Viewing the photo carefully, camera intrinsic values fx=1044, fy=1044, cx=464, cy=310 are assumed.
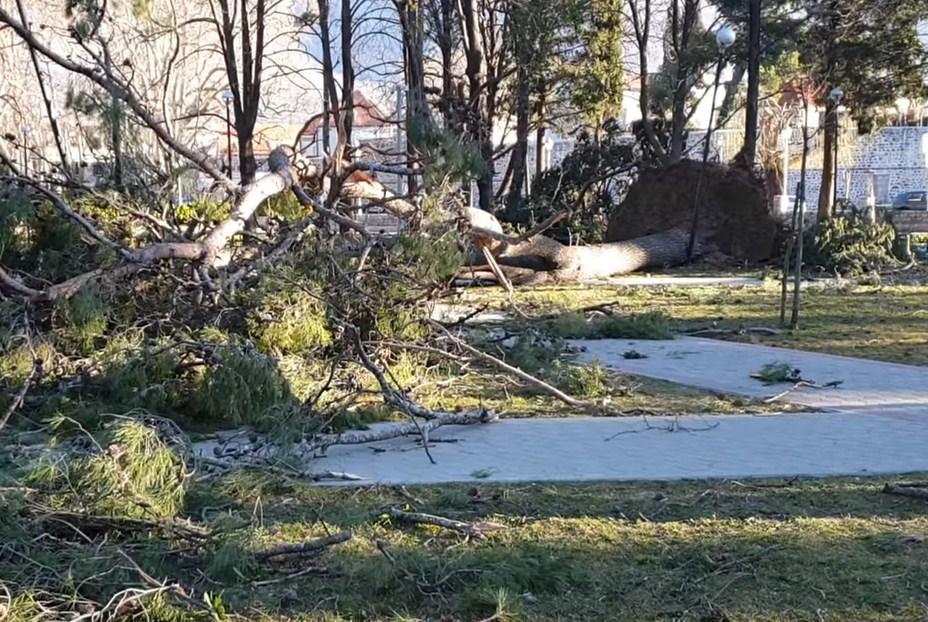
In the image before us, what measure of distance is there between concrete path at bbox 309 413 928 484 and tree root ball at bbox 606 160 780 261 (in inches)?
516

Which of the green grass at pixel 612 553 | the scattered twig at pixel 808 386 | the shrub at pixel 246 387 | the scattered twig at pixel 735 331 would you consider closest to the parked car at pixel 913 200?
the scattered twig at pixel 735 331

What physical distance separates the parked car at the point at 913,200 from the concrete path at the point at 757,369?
101 feet

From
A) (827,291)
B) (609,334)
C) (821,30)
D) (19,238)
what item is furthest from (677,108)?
(19,238)

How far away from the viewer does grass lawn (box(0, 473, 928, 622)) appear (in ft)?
12.2

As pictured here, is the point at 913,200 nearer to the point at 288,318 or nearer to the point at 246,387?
the point at 288,318

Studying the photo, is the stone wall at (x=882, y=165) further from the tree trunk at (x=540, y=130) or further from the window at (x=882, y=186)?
the tree trunk at (x=540, y=130)

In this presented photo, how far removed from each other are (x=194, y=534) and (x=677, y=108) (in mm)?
24632

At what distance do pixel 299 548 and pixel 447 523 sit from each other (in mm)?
695

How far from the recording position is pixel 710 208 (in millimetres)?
20062

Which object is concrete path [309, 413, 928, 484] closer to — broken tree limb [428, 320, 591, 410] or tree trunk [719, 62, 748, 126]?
broken tree limb [428, 320, 591, 410]

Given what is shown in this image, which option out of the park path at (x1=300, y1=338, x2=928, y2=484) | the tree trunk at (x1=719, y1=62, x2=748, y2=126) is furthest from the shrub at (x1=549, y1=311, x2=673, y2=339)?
the tree trunk at (x1=719, y1=62, x2=748, y2=126)

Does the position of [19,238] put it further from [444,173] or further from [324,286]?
[444,173]

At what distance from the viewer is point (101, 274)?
6965mm

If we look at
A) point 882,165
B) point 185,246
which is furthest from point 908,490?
point 882,165
